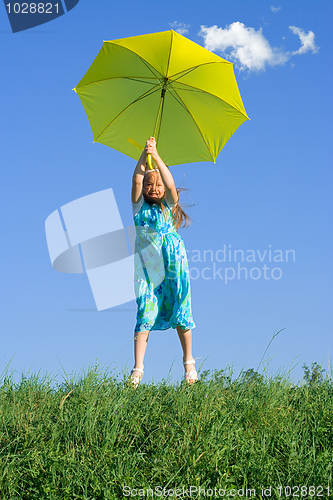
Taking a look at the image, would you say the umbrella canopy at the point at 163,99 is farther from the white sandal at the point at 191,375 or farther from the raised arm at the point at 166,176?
the white sandal at the point at 191,375

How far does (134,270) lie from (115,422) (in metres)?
2.20

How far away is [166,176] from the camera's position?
539cm

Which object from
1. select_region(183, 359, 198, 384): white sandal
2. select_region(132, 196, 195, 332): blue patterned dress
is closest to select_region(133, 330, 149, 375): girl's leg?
select_region(132, 196, 195, 332): blue patterned dress

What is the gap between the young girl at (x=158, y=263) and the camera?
5207 mm

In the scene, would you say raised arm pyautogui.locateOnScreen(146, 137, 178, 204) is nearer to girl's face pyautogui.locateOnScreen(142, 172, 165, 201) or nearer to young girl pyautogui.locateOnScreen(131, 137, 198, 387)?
young girl pyautogui.locateOnScreen(131, 137, 198, 387)

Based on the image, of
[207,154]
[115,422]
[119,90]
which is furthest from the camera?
[207,154]

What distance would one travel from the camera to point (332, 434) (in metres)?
4.08

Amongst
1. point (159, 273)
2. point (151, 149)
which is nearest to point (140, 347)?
point (159, 273)

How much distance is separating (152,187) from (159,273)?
110 cm

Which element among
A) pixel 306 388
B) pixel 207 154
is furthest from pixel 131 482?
pixel 207 154

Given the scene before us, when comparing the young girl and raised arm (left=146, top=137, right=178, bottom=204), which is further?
raised arm (left=146, top=137, right=178, bottom=204)

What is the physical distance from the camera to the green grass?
124 inches

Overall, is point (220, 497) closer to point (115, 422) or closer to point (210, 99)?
point (115, 422)

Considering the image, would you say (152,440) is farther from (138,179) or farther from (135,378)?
(138,179)
